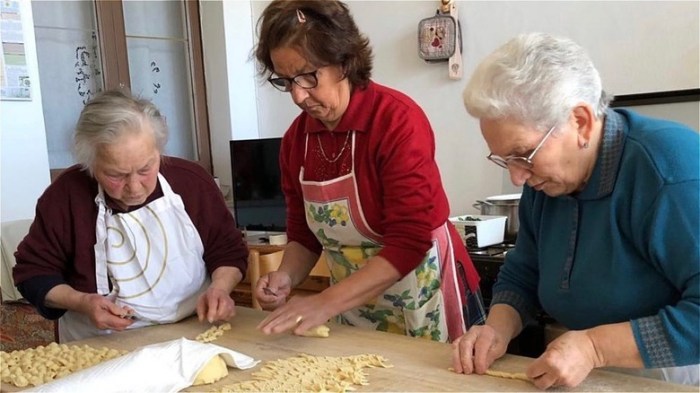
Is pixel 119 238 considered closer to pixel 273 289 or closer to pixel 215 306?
pixel 215 306

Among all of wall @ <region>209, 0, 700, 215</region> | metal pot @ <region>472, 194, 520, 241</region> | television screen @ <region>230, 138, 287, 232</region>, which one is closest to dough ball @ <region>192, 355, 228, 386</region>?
metal pot @ <region>472, 194, 520, 241</region>

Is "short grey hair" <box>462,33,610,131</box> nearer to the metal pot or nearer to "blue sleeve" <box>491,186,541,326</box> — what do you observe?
"blue sleeve" <box>491,186,541,326</box>

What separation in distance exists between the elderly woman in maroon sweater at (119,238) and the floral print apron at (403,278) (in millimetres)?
302

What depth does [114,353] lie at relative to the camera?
4.42 feet

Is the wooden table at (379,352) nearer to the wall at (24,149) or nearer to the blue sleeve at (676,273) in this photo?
the blue sleeve at (676,273)

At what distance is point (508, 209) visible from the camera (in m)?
2.71

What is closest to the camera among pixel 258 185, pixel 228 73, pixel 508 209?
pixel 508 209

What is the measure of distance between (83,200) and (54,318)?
1.07 ft

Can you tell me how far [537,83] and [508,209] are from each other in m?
1.79

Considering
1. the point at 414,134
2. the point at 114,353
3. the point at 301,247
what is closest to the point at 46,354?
the point at 114,353

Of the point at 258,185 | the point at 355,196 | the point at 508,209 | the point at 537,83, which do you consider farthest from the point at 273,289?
the point at 258,185

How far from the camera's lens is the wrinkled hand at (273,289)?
154 cm

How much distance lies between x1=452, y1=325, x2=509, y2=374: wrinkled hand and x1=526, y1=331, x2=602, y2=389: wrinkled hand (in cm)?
14

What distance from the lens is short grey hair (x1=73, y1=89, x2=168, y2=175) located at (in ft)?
4.81
